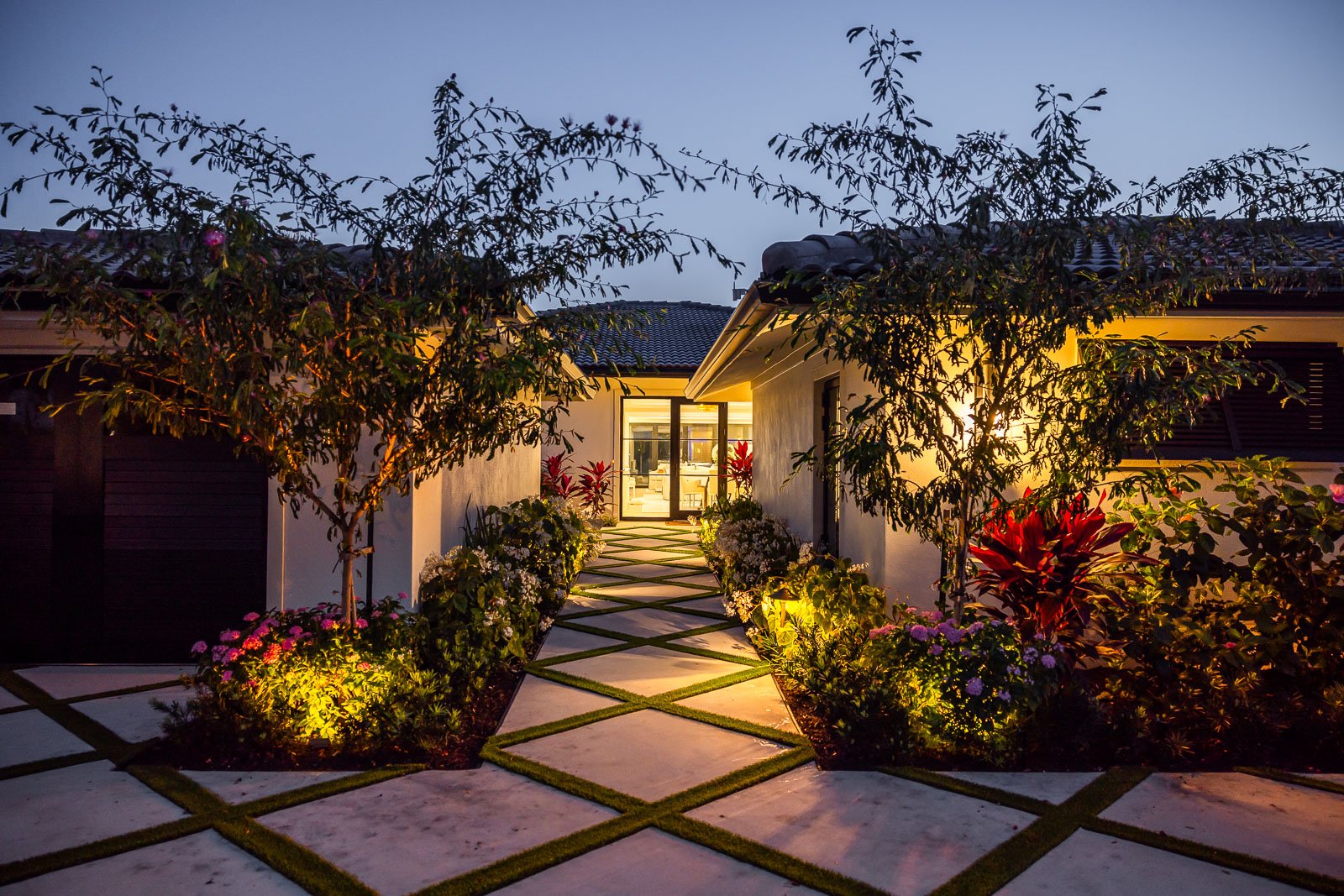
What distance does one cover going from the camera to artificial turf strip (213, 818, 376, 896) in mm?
2641

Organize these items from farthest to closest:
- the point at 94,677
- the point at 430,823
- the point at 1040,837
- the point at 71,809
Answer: the point at 94,677 → the point at 71,809 → the point at 430,823 → the point at 1040,837

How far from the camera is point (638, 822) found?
3.13 meters

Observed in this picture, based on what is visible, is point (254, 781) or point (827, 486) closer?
point (254, 781)

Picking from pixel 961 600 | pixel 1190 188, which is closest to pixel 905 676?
pixel 961 600

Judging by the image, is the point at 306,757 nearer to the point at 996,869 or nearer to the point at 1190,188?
the point at 996,869

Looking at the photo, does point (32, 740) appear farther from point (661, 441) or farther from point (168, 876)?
point (661, 441)

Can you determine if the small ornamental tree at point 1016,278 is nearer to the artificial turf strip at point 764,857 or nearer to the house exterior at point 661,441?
the artificial turf strip at point 764,857

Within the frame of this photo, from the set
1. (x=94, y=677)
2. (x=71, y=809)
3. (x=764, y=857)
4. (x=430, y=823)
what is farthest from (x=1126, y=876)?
(x=94, y=677)

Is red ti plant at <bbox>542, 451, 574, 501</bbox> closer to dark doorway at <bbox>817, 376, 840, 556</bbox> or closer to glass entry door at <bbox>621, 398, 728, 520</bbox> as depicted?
glass entry door at <bbox>621, 398, 728, 520</bbox>

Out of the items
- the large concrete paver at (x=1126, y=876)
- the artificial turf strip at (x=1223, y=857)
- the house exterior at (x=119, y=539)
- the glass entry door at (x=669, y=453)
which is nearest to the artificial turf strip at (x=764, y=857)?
the large concrete paver at (x=1126, y=876)

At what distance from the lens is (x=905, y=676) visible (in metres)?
3.97

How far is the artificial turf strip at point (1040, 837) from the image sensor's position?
105 inches

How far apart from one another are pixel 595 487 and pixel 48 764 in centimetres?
1154

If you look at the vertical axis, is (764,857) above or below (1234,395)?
below
